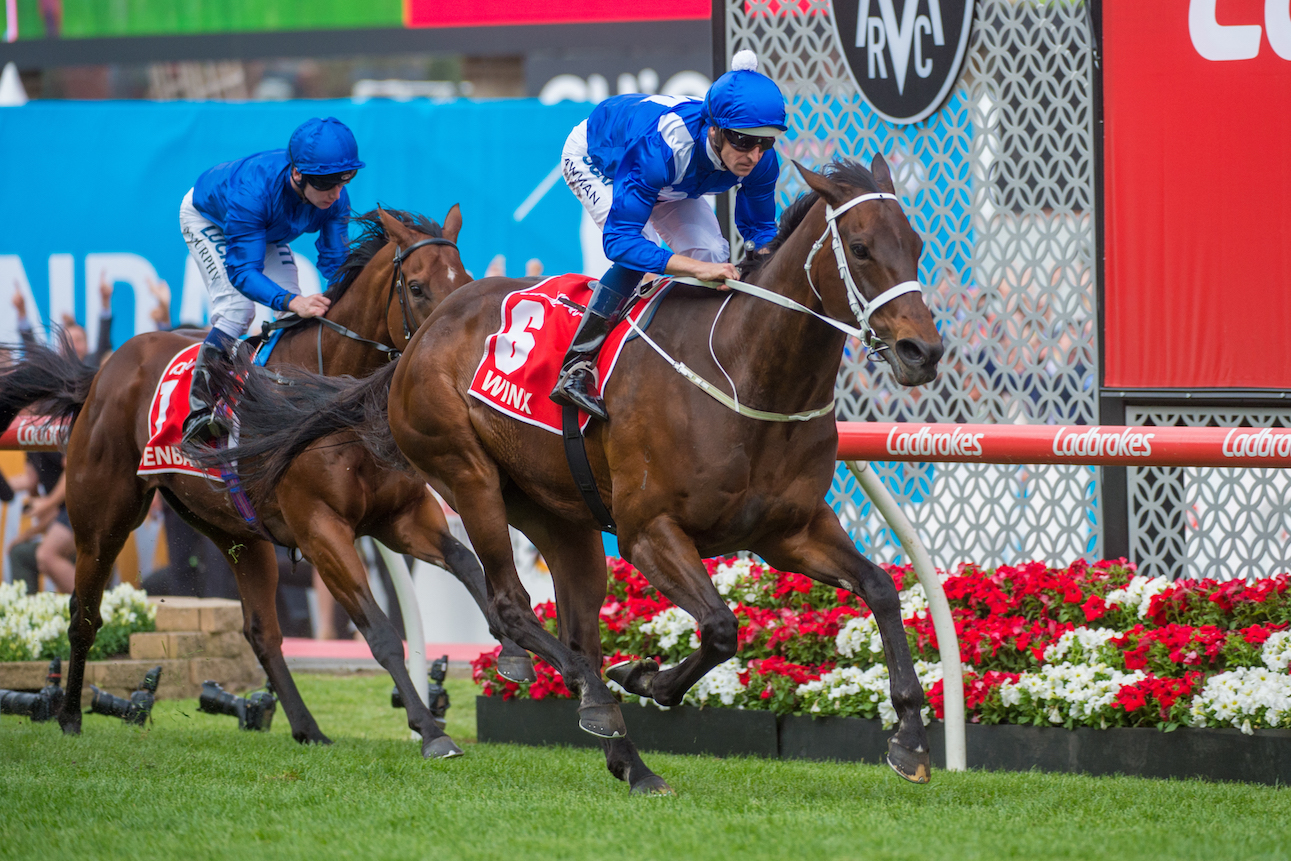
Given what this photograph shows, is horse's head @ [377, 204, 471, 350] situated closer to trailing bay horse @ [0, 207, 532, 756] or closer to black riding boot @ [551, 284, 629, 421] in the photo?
trailing bay horse @ [0, 207, 532, 756]

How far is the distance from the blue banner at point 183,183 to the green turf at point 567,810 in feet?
15.8

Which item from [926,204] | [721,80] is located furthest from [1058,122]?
[721,80]

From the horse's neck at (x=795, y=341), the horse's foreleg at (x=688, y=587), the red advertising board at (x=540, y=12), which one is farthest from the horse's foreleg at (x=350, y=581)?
the red advertising board at (x=540, y=12)

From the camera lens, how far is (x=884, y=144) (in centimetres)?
665

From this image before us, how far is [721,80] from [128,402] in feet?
10.8

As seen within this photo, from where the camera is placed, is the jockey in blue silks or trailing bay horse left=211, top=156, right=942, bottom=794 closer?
trailing bay horse left=211, top=156, right=942, bottom=794

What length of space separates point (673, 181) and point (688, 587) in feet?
3.92

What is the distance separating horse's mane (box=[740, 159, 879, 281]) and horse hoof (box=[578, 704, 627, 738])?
1302 millimetres

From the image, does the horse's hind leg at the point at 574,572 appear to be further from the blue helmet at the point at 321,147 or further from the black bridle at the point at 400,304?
the blue helmet at the point at 321,147

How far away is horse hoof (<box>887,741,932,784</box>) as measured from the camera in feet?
12.8

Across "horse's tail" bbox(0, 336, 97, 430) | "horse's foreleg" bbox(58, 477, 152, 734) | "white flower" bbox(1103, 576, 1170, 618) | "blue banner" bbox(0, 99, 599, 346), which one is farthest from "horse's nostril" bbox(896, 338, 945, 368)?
"blue banner" bbox(0, 99, 599, 346)

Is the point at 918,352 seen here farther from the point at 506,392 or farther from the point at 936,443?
the point at 506,392

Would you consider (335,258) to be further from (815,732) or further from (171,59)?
(171,59)

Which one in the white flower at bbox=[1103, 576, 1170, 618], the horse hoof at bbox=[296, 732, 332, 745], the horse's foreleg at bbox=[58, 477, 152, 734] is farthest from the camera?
the horse's foreleg at bbox=[58, 477, 152, 734]
